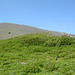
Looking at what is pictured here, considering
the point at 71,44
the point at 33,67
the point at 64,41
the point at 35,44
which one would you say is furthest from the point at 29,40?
the point at 33,67

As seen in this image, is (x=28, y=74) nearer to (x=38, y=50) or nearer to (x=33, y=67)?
(x=33, y=67)

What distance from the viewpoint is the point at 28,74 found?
482 cm

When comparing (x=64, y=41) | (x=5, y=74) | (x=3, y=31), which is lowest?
(x=5, y=74)

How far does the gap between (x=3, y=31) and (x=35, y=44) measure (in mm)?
8473

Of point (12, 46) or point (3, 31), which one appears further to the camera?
point (3, 31)

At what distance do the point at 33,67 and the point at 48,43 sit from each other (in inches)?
305

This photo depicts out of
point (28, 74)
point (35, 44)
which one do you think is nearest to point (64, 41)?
point (35, 44)

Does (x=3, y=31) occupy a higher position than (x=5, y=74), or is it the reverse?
(x=3, y=31)

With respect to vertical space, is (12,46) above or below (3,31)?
below

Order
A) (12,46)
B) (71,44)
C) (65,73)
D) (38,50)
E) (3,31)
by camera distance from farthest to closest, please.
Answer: (3,31) → (71,44) → (12,46) → (38,50) → (65,73)

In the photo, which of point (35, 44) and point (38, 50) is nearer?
point (38, 50)

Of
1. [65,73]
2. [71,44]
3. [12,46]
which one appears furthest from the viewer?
[71,44]

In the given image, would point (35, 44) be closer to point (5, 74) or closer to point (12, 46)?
point (12, 46)

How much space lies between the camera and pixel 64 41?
43.5ft
